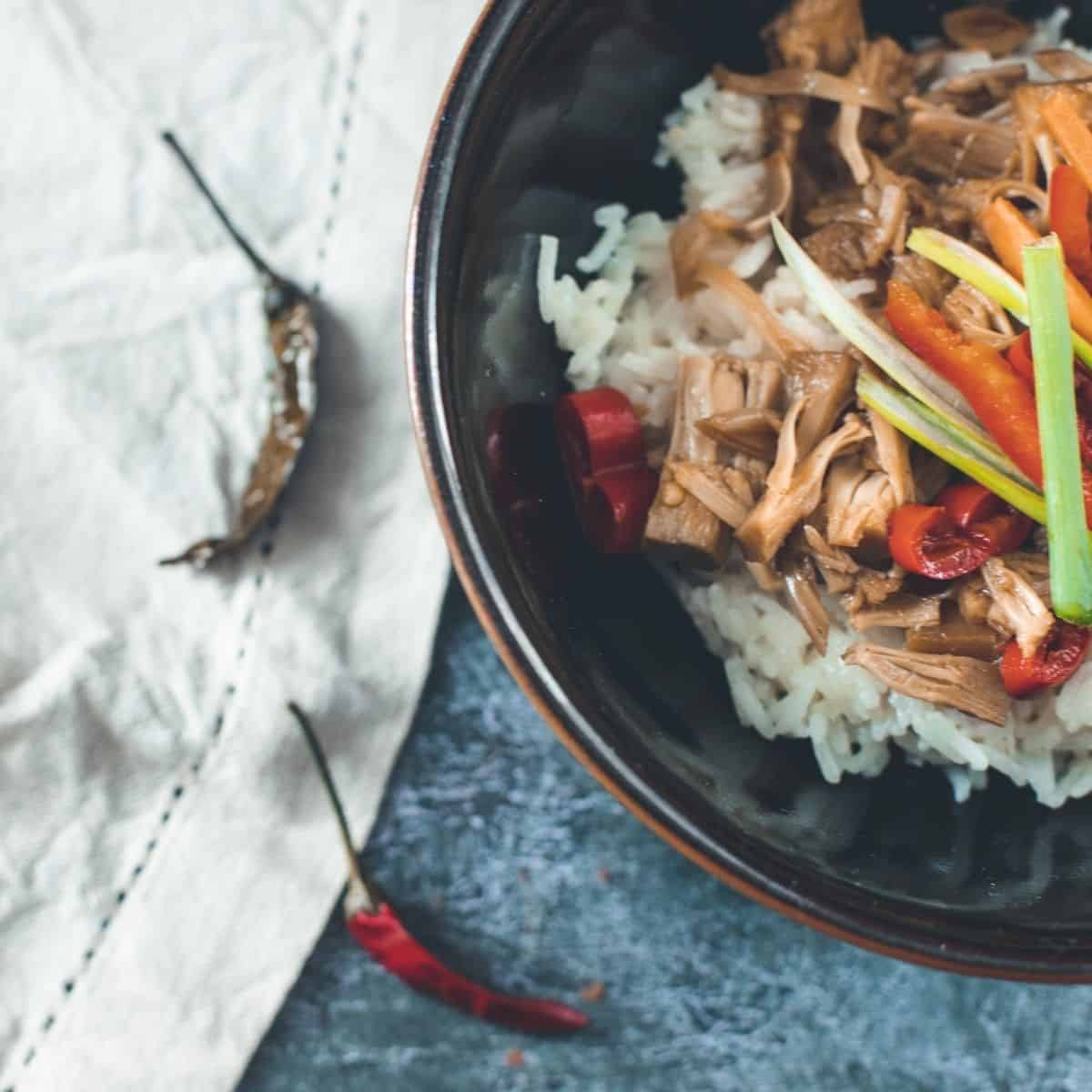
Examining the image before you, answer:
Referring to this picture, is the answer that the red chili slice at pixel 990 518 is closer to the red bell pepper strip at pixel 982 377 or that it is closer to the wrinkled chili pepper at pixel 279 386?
the red bell pepper strip at pixel 982 377

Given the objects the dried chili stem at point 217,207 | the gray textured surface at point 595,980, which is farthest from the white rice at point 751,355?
the dried chili stem at point 217,207

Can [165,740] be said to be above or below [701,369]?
below

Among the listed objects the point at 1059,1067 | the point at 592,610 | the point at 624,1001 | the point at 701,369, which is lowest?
the point at 1059,1067

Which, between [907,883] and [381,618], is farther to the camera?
[381,618]

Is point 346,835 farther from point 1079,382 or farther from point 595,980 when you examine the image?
point 1079,382

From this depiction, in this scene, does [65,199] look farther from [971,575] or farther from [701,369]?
[971,575]

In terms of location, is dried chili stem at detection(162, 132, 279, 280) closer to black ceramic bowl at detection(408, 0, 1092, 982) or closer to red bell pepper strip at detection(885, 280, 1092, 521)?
black ceramic bowl at detection(408, 0, 1092, 982)

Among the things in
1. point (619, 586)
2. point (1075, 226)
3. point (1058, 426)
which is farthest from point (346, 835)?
point (1075, 226)

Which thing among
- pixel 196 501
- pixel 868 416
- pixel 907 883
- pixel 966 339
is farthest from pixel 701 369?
pixel 196 501
